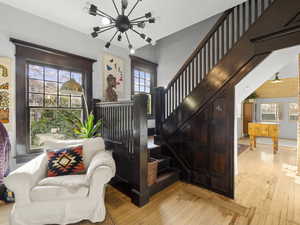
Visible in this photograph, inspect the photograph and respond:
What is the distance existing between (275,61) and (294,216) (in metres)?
2.22

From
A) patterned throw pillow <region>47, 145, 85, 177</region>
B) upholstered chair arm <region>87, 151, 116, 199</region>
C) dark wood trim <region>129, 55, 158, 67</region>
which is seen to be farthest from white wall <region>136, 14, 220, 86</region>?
upholstered chair arm <region>87, 151, 116, 199</region>

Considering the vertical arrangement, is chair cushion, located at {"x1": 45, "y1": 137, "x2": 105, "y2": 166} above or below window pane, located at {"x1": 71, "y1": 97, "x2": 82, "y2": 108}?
below

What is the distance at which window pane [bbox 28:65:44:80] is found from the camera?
2.49 metres

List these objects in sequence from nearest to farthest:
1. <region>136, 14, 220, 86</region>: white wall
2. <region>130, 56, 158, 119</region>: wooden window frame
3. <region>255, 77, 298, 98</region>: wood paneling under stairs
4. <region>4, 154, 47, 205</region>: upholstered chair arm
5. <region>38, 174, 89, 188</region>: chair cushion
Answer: <region>4, 154, 47, 205</region>: upholstered chair arm, <region>38, 174, 89, 188</region>: chair cushion, <region>136, 14, 220, 86</region>: white wall, <region>130, 56, 158, 119</region>: wooden window frame, <region>255, 77, 298, 98</region>: wood paneling under stairs

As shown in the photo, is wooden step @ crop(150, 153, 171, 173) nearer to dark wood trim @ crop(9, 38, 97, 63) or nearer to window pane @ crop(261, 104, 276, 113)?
dark wood trim @ crop(9, 38, 97, 63)

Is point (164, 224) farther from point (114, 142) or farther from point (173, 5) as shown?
point (173, 5)

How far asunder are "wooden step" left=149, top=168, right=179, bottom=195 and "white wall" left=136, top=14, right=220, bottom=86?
265cm

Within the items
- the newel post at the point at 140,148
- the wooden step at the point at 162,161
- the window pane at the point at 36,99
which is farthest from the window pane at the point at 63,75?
the wooden step at the point at 162,161

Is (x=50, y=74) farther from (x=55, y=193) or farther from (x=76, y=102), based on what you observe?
(x=55, y=193)

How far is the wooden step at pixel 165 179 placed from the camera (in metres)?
2.34

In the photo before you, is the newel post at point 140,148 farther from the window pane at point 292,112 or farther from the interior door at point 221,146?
the window pane at point 292,112

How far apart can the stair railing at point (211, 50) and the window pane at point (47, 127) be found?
1.95 meters

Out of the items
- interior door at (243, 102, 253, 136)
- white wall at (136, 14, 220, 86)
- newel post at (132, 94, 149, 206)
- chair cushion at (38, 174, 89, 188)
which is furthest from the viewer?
interior door at (243, 102, 253, 136)

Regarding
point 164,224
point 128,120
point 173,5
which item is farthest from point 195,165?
point 173,5
